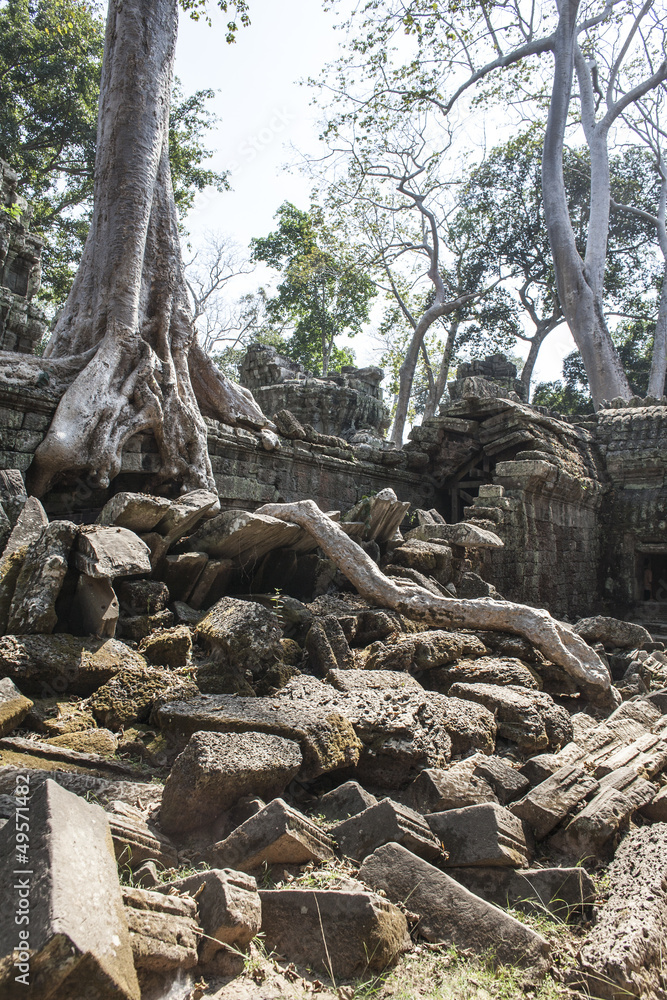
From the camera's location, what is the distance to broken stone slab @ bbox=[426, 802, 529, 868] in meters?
2.17

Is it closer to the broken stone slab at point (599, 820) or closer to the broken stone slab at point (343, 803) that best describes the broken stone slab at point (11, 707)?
the broken stone slab at point (343, 803)

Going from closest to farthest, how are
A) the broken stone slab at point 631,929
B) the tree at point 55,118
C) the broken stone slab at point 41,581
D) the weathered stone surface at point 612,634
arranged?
1. the broken stone slab at point 631,929
2. the broken stone slab at point 41,581
3. the weathered stone surface at point 612,634
4. the tree at point 55,118

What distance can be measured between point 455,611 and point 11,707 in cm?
280

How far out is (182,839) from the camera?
2.17 metres

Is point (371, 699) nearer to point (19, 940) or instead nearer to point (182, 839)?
point (182, 839)

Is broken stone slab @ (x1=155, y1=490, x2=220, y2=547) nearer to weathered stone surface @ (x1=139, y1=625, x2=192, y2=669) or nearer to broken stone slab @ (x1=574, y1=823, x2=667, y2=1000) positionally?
weathered stone surface @ (x1=139, y1=625, x2=192, y2=669)

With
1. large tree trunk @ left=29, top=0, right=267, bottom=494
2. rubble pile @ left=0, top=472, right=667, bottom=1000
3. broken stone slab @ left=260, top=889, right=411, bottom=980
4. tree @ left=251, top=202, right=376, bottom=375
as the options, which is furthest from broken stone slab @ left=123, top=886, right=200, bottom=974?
tree @ left=251, top=202, right=376, bottom=375

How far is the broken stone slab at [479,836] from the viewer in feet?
7.11

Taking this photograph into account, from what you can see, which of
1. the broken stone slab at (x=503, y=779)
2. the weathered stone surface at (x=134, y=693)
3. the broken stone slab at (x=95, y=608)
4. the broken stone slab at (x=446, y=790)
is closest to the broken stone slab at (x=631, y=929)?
the broken stone slab at (x=503, y=779)

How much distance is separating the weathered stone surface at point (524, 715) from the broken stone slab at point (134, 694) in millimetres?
1536

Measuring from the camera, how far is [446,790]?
8.18 feet

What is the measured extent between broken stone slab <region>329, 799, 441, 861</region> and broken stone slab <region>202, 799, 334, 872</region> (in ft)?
0.47

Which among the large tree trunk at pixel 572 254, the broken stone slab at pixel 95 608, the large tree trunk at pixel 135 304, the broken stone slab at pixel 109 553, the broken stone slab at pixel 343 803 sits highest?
the large tree trunk at pixel 572 254

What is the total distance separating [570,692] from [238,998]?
3.25m
